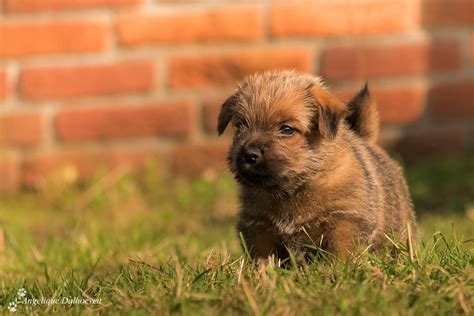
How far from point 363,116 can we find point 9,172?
325 cm

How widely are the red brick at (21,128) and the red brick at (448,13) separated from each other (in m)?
3.16

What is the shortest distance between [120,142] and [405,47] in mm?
2370

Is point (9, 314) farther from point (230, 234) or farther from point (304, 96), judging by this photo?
point (230, 234)

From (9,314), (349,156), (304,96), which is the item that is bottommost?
(9,314)

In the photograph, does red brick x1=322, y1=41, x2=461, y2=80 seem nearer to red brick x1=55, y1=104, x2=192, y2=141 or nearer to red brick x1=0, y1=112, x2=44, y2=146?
red brick x1=55, y1=104, x2=192, y2=141

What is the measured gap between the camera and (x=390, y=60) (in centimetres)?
695

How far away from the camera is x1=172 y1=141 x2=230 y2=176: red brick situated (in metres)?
6.83

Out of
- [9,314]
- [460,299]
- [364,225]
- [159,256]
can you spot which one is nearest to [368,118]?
[364,225]

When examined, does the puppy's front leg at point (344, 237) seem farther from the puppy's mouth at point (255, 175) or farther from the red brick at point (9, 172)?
the red brick at point (9, 172)

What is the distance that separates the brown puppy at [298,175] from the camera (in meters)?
3.85

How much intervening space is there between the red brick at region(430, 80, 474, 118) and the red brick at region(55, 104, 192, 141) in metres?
1.99

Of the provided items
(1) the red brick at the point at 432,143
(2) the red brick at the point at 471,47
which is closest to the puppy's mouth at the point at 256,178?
(1) the red brick at the point at 432,143

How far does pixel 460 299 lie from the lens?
2889mm

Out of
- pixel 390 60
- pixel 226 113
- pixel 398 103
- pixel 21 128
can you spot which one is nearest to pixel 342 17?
pixel 390 60
